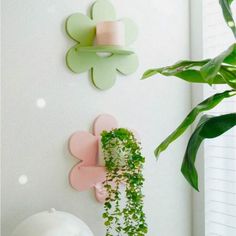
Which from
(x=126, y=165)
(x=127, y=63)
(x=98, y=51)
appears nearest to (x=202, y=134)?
(x=126, y=165)

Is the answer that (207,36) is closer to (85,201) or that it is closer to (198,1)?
(198,1)

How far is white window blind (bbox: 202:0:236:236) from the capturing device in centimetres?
205

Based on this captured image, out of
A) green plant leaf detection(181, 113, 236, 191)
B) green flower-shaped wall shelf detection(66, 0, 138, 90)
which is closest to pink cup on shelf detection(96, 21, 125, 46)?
green flower-shaped wall shelf detection(66, 0, 138, 90)

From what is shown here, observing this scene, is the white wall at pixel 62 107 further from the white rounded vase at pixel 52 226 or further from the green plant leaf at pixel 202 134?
the green plant leaf at pixel 202 134

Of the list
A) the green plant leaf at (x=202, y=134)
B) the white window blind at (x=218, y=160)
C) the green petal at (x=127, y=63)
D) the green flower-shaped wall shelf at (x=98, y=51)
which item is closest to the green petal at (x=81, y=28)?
the green flower-shaped wall shelf at (x=98, y=51)

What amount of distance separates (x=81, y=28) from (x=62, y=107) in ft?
1.14

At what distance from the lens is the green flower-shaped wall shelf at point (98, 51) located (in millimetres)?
1800

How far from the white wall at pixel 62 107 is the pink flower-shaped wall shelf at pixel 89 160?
31mm

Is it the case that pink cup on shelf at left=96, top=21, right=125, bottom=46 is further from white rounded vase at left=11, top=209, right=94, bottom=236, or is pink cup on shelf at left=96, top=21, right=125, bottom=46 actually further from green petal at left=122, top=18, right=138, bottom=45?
white rounded vase at left=11, top=209, right=94, bottom=236

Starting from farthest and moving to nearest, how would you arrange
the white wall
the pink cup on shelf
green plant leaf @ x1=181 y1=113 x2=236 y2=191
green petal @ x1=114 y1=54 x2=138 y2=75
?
Result: 1. green petal @ x1=114 y1=54 x2=138 y2=75
2. the pink cup on shelf
3. the white wall
4. green plant leaf @ x1=181 y1=113 x2=236 y2=191

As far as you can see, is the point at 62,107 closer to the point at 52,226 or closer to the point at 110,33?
the point at 110,33

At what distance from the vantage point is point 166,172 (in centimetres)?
216

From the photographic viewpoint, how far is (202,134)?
1236 millimetres

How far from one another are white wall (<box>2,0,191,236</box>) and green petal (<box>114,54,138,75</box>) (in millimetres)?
42
